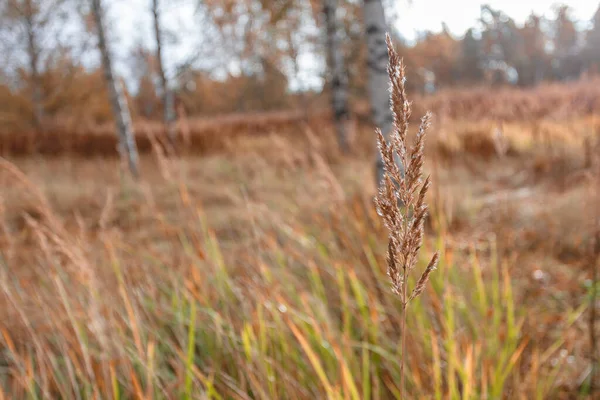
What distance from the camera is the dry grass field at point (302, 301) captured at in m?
1.27

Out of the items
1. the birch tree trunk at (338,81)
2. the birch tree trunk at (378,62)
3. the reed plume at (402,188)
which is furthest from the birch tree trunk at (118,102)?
the reed plume at (402,188)

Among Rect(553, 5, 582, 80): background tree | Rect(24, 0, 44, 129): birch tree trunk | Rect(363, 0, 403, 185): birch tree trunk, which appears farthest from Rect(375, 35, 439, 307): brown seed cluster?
Rect(553, 5, 582, 80): background tree

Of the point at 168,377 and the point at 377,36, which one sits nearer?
the point at 168,377

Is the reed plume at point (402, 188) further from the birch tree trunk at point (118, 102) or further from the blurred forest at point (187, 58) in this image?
the birch tree trunk at point (118, 102)

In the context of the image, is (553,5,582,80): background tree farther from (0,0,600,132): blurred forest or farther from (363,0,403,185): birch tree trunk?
(363,0,403,185): birch tree trunk

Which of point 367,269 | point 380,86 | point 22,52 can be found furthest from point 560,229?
point 22,52

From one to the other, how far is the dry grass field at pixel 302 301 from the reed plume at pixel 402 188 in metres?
0.58

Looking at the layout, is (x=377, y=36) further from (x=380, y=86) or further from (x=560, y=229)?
(x=560, y=229)

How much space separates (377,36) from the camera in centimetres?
319

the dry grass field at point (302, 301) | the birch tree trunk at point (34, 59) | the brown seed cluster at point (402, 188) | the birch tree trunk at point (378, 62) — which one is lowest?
the dry grass field at point (302, 301)

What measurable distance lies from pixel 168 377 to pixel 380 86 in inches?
98.2

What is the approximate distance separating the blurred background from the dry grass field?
15mm

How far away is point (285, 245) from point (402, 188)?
71.5 inches

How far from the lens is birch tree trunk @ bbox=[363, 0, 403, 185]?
122 inches
